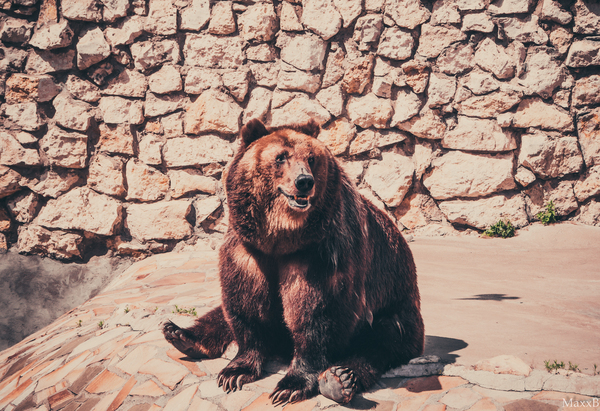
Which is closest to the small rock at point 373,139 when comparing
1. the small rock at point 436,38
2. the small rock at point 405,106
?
the small rock at point 405,106

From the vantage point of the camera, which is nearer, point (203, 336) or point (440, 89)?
point (203, 336)

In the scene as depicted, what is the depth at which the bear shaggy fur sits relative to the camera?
2.12 meters

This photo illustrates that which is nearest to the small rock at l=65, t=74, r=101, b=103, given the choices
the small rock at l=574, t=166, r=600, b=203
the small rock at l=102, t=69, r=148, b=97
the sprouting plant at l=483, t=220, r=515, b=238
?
the small rock at l=102, t=69, r=148, b=97

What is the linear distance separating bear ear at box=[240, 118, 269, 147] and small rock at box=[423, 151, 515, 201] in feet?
11.7

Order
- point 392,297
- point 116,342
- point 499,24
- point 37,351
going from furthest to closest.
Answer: point 499,24
point 37,351
point 116,342
point 392,297

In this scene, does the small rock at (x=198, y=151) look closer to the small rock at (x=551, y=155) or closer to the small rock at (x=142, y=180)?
the small rock at (x=142, y=180)

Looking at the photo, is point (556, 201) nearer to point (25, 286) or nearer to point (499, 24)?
point (499, 24)

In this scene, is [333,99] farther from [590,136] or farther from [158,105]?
[590,136]

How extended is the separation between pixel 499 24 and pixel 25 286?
6353 millimetres

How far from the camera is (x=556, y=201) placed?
521 centimetres

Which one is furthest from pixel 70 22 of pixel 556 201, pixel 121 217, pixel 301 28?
pixel 556 201

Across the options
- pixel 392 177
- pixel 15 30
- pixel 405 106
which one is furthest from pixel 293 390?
pixel 15 30

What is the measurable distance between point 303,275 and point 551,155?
427cm

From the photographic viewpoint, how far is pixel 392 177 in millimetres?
5406
